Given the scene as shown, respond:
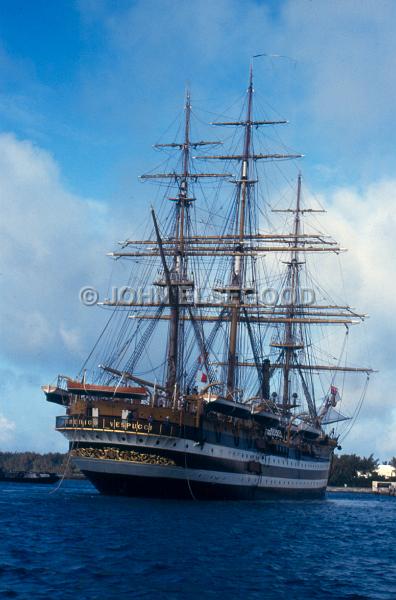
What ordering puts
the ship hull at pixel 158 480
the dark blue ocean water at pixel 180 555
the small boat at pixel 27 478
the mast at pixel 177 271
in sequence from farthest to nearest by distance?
the small boat at pixel 27 478 < the mast at pixel 177 271 < the ship hull at pixel 158 480 < the dark blue ocean water at pixel 180 555

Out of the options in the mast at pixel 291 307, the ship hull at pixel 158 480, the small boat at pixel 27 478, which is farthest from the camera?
the small boat at pixel 27 478

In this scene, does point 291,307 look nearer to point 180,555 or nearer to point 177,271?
point 177,271

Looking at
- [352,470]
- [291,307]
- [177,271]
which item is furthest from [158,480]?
[352,470]

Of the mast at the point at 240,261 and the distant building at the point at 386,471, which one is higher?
the mast at the point at 240,261

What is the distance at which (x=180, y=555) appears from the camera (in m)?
31.8

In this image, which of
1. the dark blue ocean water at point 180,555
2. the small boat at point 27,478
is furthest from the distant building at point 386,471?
the dark blue ocean water at point 180,555

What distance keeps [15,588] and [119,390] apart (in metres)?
33.7

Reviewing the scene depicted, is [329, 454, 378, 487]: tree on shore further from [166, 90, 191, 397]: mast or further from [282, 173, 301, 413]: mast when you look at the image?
[166, 90, 191, 397]: mast

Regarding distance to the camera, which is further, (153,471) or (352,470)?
(352,470)

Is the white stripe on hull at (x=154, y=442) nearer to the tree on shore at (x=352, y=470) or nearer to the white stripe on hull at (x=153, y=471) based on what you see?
the white stripe on hull at (x=153, y=471)

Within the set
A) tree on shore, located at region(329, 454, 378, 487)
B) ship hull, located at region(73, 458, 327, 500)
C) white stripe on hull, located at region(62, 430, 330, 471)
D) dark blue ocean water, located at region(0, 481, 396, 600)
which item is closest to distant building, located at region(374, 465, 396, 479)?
tree on shore, located at region(329, 454, 378, 487)

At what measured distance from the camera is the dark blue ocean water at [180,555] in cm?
2603

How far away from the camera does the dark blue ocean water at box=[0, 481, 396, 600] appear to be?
2603 cm

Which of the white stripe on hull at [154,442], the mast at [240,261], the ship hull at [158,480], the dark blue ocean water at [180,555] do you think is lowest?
the dark blue ocean water at [180,555]
